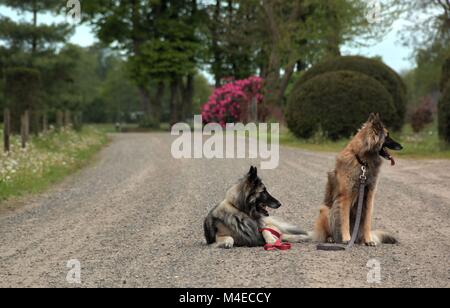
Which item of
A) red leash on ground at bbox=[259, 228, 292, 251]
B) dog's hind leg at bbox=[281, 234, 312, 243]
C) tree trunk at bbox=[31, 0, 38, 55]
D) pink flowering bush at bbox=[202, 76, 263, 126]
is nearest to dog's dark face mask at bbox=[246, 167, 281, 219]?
red leash on ground at bbox=[259, 228, 292, 251]

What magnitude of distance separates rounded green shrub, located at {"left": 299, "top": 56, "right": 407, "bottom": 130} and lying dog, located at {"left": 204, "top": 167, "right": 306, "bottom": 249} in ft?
69.8

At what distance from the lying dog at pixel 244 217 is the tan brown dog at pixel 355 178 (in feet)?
2.66

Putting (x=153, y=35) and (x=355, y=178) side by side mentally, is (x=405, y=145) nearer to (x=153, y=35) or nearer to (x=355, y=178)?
(x=355, y=178)

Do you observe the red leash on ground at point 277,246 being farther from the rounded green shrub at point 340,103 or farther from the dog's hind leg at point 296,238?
the rounded green shrub at point 340,103

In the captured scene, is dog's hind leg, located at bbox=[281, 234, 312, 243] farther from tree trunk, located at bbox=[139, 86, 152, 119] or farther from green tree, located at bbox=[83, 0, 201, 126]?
tree trunk, located at bbox=[139, 86, 152, 119]

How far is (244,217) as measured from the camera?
330 inches

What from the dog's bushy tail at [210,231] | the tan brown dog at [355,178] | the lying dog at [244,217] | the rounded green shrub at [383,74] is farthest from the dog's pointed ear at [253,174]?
the rounded green shrub at [383,74]

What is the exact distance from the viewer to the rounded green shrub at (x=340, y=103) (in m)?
27.2

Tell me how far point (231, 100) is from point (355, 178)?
3917 cm

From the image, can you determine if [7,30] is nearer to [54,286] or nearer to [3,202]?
[3,202]

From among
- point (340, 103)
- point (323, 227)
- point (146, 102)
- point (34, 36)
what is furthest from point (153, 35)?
point (323, 227)
